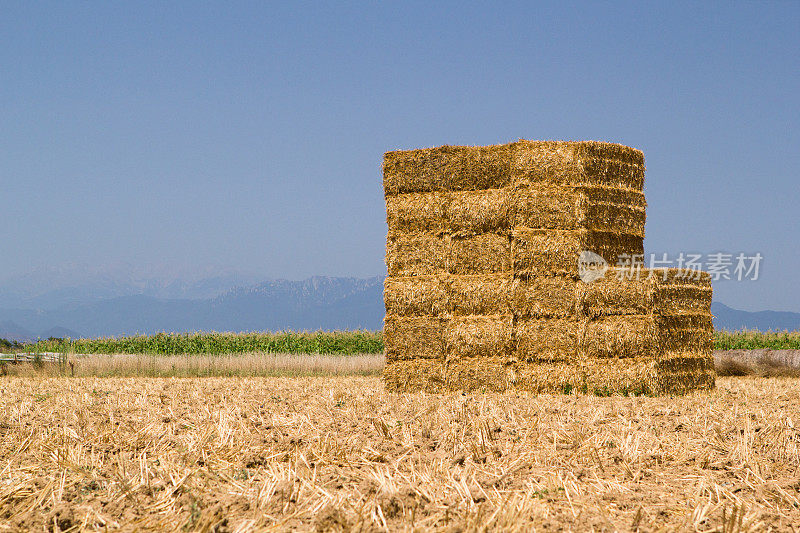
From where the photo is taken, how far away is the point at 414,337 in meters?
11.7

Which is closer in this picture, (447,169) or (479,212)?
(479,212)

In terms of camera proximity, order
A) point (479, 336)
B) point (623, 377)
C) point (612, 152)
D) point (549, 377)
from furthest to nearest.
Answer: point (612, 152)
point (479, 336)
point (549, 377)
point (623, 377)

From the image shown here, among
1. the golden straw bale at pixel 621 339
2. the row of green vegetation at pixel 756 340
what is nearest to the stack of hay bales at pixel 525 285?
the golden straw bale at pixel 621 339

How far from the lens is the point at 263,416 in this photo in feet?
24.4

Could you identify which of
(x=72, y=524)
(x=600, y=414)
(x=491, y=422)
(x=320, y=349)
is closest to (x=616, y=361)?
(x=600, y=414)

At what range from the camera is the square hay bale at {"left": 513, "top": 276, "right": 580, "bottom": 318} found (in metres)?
11.0

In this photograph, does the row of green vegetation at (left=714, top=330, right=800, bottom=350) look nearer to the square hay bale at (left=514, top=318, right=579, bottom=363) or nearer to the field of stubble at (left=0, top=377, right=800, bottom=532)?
the square hay bale at (left=514, top=318, right=579, bottom=363)

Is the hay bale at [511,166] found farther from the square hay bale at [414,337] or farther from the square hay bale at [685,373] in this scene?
the square hay bale at [685,373]

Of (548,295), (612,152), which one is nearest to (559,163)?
(612,152)

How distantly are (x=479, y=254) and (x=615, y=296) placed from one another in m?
2.09

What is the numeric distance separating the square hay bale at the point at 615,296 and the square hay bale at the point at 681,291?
6.7 inches

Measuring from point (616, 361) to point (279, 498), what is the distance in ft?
25.9

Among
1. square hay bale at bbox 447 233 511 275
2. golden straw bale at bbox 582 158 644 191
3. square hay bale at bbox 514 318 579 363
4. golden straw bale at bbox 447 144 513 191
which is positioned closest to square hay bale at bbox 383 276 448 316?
square hay bale at bbox 447 233 511 275

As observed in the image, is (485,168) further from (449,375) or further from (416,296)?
(449,375)
